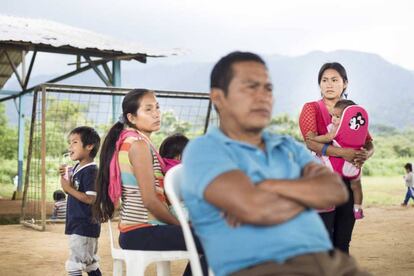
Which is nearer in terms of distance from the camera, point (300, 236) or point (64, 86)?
point (300, 236)

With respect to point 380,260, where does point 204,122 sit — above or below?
above

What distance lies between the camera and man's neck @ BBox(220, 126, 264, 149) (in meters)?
2.42

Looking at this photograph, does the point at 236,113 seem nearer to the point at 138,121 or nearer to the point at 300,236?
the point at 300,236

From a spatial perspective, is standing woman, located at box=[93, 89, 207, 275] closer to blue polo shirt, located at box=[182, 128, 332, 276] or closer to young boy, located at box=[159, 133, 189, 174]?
young boy, located at box=[159, 133, 189, 174]

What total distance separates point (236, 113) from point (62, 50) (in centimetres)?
974

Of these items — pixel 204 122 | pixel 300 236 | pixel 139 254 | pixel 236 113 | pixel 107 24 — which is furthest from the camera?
pixel 107 24

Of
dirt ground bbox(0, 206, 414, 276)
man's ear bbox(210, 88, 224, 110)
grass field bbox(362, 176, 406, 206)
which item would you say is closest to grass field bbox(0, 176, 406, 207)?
grass field bbox(362, 176, 406, 206)

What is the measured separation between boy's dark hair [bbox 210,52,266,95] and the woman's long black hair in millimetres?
1548

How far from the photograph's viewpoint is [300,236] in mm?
2240

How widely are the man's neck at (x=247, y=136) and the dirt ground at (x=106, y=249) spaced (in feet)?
13.2

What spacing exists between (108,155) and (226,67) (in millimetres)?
1725

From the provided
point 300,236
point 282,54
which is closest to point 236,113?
point 300,236

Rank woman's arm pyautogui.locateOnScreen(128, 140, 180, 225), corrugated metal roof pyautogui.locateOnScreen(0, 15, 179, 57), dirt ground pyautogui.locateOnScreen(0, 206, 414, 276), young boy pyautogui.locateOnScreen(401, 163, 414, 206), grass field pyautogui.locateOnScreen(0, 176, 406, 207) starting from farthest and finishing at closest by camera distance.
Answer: grass field pyautogui.locateOnScreen(0, 176, 406, 207) < young boy pyautogui.locateOnScreen(401, 163, 414, 206) < corrugated metal roof pyautogui.locateOnScreen(0, 15, 179, 57) < dirt ground pyautogui.locateOnScreen(0, 206, 414, 276) < woman's arm pyautogui.locateOnScreen(128, 140, 180, 225)

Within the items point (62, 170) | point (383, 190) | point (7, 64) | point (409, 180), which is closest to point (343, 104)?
point (62, 170)
